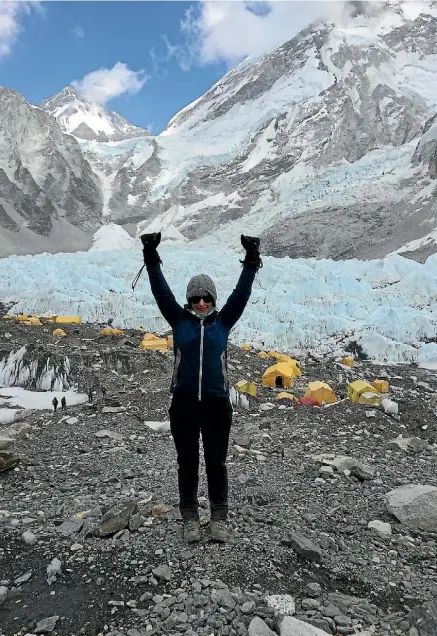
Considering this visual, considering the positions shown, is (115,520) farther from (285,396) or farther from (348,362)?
(348,362)

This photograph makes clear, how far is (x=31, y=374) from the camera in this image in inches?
440

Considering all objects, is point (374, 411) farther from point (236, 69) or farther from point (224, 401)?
point (236, 69)

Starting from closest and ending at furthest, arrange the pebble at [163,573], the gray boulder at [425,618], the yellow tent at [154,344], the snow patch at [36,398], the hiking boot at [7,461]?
the gray boulder at [425,618] < the pebble at [163,573] < the hiking boot at [7,461] < the snow patch at [36,398] < the yellow tent at [154,344]

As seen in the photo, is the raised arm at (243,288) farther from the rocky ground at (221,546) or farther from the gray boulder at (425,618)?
the gray boulder at (425,618)

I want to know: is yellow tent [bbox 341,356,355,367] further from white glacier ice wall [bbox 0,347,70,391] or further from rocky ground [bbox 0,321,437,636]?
rocky ground [bbox 0,321,437,636]

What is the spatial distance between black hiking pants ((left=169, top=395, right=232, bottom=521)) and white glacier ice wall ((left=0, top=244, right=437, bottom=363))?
671 inches

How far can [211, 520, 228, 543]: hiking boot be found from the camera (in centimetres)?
331

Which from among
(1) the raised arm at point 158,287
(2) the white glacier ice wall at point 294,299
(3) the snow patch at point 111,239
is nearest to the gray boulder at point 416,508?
(1) the raised arm at point 158,287

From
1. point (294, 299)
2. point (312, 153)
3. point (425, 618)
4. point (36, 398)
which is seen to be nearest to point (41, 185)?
point (312, 153)

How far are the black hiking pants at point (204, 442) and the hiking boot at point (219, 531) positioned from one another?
3 cm

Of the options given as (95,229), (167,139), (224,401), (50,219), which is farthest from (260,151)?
(224,401)

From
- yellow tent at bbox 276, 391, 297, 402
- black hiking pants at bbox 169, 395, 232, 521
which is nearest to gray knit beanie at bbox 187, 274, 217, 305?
black hiking pants at bbox 169, 395, 232, 521

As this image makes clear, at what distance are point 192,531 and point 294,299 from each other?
23.6m

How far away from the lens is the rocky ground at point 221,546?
2643 millimetres
